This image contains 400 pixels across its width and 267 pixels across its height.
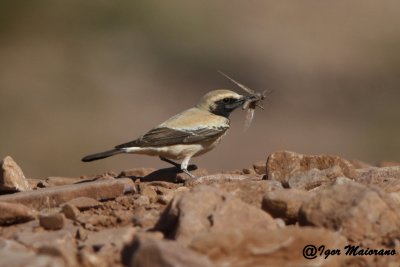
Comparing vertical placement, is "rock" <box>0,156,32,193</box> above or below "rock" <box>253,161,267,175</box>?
below

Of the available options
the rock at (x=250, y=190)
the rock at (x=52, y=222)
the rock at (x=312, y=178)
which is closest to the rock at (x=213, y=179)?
the rock at (x=312, y=178)

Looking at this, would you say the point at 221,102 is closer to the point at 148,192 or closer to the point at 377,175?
the point at 377,175

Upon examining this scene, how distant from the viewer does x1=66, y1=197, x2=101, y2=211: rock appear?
7.48 m

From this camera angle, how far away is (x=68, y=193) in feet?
25.5

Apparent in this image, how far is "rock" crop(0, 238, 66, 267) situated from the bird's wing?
487 centimetres

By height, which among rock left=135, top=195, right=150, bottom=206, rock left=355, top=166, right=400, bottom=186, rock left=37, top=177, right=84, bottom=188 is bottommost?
rock left=37, top=177, right=84, bottom=188

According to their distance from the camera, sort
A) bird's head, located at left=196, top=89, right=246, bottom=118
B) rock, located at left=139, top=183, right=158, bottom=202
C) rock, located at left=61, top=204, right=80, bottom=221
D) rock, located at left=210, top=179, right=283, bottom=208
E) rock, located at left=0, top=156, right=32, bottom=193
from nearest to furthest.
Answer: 1. rock, located at left=210, top=179, right=283, bottom=208
2. rock, located at left=61, top=204, right=80, bottom=221
3. rock, located at left=139, top=183, right=158, bottom=202
4. rock, located at left=0, top=156, right=32, bottom=193
5. bird's head, located at left=196, top=89, right=246, bottom=118

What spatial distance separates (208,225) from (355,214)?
0.99m

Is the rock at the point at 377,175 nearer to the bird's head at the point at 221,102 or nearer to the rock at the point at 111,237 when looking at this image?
the rock at the point at 111,237

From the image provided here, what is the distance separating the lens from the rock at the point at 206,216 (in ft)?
19.1

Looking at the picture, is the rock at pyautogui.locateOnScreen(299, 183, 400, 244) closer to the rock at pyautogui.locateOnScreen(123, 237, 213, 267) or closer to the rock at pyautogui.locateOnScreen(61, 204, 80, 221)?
the rock at pyautogui.locateOnScreen(123, 237, 213, 267)

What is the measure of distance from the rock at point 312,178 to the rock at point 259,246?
1978 millimetres

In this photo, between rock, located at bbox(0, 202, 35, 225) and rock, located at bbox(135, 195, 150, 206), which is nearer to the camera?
rock, located at bbox(0, 202, 35, 225)

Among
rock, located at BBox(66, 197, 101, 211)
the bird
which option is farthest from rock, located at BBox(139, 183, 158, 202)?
the bird
